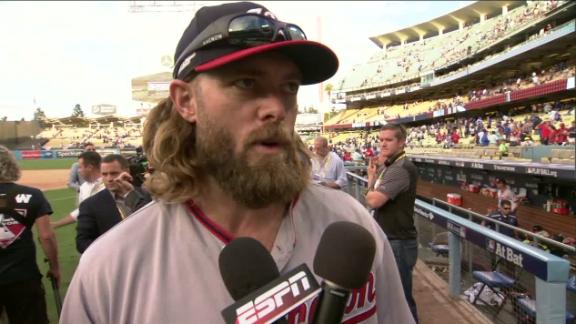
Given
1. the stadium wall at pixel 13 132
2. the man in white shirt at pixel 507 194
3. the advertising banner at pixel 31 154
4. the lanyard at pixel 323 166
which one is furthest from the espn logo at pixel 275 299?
the advertising banner at pixel 31 154

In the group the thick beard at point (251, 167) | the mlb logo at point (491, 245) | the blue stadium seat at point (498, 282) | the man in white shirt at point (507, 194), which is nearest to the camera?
the thick beard at point (251, 167)

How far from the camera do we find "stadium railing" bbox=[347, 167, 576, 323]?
7.51 feet

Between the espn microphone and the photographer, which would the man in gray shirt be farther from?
the espn microphone

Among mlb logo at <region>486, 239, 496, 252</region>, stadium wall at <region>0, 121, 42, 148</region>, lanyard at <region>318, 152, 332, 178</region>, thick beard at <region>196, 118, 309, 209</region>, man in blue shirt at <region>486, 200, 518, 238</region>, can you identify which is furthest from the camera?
man in blue shirt at <region>486, 200, 518, 238</region>

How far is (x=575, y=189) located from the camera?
719cm

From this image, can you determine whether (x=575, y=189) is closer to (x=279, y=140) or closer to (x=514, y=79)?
(x=514, y=79)

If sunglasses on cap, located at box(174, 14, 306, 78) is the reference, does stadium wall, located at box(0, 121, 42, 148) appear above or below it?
below

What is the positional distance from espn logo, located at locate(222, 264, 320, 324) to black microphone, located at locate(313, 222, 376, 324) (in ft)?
0.10

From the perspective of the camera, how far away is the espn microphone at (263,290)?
0.76 metres

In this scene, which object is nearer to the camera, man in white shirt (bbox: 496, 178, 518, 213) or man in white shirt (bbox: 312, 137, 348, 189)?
man in white shirt (bbox: 312, 137, 348, 189)

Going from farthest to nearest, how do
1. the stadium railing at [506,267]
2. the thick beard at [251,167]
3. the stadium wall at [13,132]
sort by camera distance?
the stadium wall at [13,132], the stadium railing at [506,267], the thick beard at [251,167]

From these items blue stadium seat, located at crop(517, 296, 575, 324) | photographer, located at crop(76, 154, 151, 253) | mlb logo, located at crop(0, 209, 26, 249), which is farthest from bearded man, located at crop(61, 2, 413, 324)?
mlb logo, located at crop(0, 209, 26, 249)

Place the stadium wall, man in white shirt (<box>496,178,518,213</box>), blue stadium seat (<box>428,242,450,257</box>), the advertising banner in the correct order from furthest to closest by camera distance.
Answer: the advertising banner
man in white shirt (<box>496,178,518,213</box>)
blue stadium seat (<box>428,242,450,257</box>)
the stadium wall

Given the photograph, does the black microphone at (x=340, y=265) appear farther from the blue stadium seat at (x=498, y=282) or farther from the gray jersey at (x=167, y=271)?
the blue stadium seat at (x=498, y=282)
